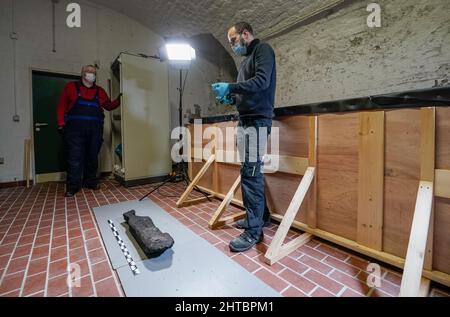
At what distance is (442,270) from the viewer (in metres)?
1.12

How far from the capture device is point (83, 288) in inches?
44.3

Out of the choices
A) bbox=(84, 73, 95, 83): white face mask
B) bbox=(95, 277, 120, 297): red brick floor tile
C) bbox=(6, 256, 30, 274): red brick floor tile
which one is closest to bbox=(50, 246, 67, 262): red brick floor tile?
bbox=(6, 256, 30, 274): red brick floor tile

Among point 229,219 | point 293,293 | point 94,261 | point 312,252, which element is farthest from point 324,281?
point 94,261

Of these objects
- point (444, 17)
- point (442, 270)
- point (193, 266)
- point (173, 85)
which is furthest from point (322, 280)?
point (173, 85)

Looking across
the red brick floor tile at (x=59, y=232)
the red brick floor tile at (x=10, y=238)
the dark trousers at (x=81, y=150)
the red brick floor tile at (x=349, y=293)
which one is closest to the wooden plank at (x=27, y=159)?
the dark trousers at (x=81, y=150)

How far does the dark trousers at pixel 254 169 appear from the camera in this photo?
155cm

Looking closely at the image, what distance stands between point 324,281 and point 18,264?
1.79m

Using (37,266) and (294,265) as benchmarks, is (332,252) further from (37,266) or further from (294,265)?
(37,266)

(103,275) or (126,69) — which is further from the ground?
(126,69)

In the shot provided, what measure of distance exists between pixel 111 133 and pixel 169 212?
2623mm

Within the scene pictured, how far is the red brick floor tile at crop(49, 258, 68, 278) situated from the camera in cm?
125

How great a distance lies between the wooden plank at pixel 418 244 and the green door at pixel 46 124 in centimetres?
462

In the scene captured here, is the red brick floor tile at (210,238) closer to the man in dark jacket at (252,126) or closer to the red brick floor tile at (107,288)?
the man in dark jacket at (252,126)

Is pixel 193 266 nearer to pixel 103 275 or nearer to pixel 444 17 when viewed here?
pixel 103 275
